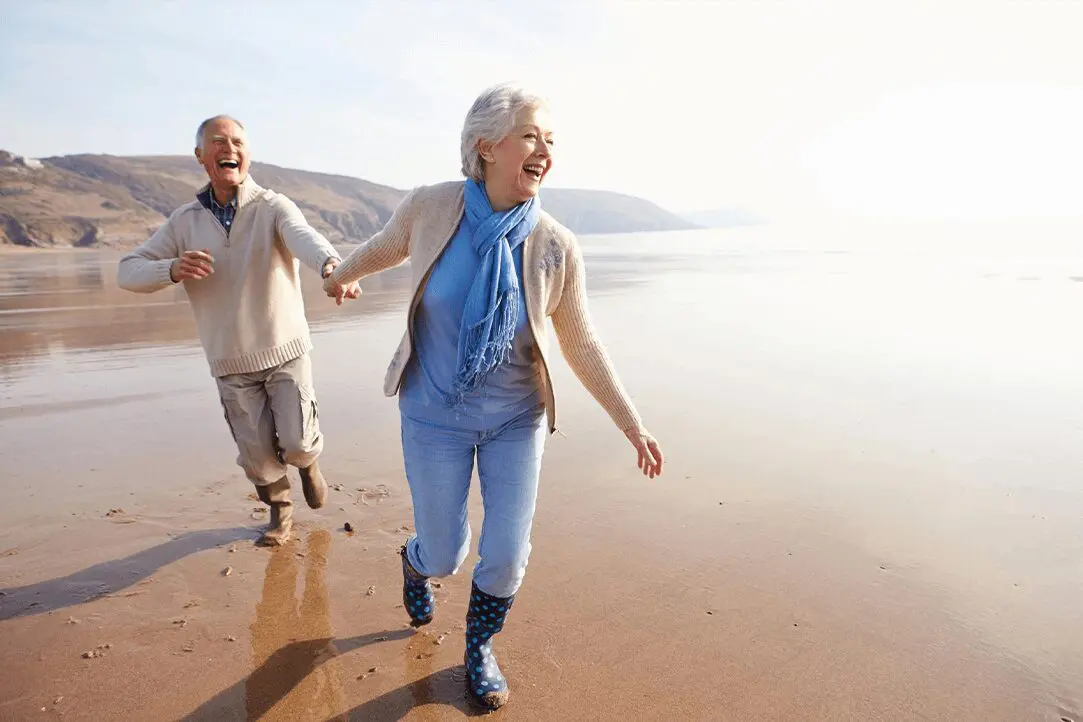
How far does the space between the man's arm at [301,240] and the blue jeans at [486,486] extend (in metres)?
1.19

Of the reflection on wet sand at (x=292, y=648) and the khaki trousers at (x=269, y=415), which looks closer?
the reflection on wet sand at (x=292, y=648)

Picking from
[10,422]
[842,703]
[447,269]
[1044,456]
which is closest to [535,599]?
[842,703]

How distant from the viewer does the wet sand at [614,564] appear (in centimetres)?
261

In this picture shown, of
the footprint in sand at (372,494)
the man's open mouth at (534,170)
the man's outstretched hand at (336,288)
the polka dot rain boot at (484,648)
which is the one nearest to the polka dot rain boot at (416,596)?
the polka dot rain boot at (484,648)

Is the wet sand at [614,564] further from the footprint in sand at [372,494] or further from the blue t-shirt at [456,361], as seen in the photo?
the blue t-shirt at [456,361]

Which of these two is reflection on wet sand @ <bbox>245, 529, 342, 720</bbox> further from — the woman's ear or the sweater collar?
the woman's ear

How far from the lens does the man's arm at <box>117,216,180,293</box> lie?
3363mm

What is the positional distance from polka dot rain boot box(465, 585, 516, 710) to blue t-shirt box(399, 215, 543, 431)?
0.65 m

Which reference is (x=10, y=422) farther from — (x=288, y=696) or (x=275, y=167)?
(x=275, y=167)

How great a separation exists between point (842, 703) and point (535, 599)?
1316mm

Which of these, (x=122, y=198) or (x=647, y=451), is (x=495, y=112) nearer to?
(x=647, y=451)

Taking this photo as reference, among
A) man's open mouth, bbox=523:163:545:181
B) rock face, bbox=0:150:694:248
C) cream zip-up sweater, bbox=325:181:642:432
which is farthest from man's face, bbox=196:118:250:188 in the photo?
rock face, bbox=0:150:694:248

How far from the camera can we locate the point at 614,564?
11.5ft

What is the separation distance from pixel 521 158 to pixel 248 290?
1895 mm
